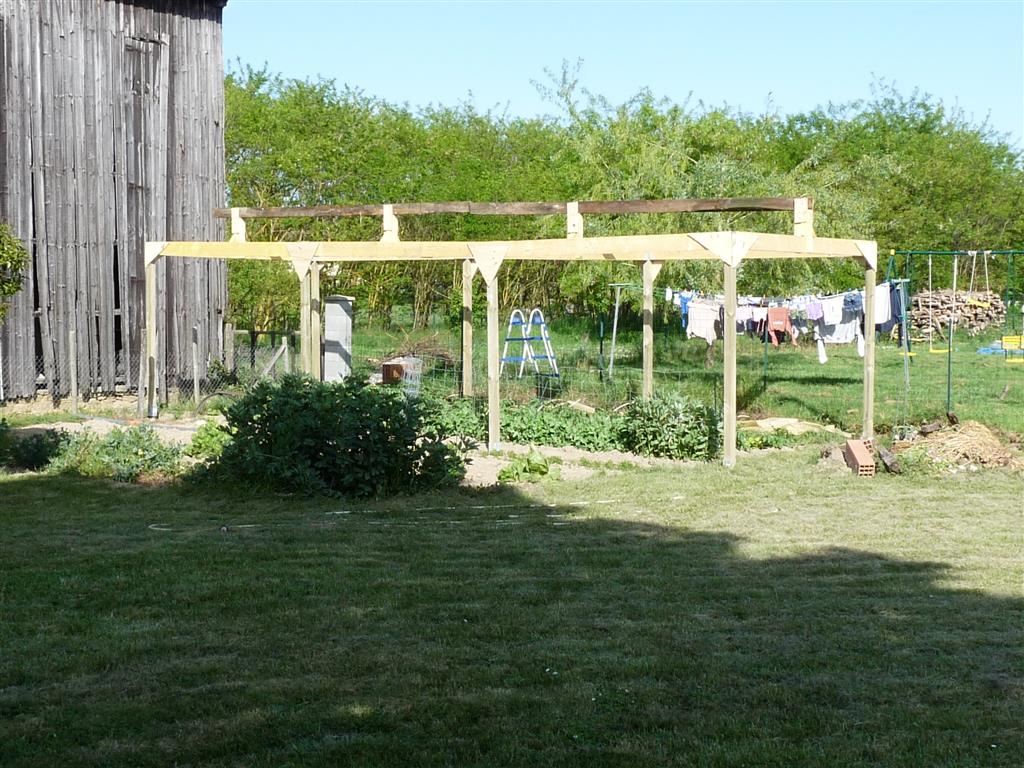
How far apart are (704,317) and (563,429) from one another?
20.4 ft

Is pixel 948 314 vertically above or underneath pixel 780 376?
above

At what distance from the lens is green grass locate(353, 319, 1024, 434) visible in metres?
16.6

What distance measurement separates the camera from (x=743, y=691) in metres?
5.06

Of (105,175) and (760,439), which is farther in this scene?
(105,175)

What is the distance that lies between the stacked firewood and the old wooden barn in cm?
1831

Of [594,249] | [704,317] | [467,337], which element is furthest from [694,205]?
[704,317]

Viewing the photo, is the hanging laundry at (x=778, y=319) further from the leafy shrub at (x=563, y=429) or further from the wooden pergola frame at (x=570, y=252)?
the leafy shrub at (x=563, y=429)

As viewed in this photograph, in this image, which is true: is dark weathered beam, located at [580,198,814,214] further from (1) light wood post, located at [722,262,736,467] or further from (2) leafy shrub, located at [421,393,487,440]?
(2) leafy shrub, located at [421,393,487,440]

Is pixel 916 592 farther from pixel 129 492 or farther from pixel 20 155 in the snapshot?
pixel 20 155

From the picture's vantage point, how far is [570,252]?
1366cm

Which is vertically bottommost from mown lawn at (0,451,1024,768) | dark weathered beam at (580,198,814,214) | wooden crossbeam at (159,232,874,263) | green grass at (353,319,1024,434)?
mown lawn at (0,451,1024,768)

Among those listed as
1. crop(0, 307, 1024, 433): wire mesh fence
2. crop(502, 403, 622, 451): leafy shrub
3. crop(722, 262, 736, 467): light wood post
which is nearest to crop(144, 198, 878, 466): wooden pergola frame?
crop(722, 262, 736, 467): light wood post

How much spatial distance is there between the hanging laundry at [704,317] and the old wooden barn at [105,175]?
7.04 m

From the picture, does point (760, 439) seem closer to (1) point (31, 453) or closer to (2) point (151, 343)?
(1) point (31, 453)
